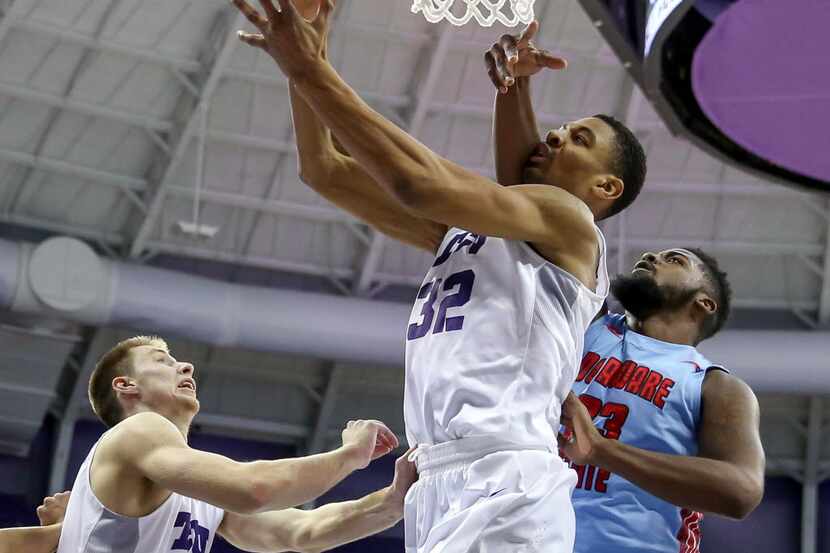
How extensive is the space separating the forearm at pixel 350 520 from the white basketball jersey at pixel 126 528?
20.8 inches

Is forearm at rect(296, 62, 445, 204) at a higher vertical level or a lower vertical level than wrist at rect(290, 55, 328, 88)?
lower

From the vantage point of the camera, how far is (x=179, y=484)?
5.09 metres

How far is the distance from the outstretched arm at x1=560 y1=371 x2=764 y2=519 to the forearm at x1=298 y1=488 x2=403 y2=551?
0.87 metres

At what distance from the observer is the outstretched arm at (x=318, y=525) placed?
5.30 meters

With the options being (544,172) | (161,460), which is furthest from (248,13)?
(161,460)

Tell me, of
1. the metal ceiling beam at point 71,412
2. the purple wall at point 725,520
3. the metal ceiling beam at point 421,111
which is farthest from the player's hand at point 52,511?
the purple wall at point 725,520

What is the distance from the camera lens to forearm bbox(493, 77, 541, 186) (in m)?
4.94

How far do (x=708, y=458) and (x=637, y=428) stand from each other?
37 cm

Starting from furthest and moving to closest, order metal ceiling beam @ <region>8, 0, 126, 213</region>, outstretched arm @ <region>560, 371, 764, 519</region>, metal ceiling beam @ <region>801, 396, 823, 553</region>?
1. metal ceiling beam @ <region>801, 396, 823, 553</region>
2. metal ceiling beam @ <region>8, 0, 126, 213</region>
3. outstretched arm @ <region>560, 371, 764, 519</region>

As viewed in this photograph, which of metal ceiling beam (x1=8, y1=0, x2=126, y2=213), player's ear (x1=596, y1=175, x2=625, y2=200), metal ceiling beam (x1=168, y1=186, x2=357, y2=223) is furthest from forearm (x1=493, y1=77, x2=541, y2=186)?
metal ceiling beam (x1=168, y1=186, x2=357, y2=223)

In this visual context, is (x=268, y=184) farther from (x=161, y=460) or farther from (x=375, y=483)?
(x=161, y=460)

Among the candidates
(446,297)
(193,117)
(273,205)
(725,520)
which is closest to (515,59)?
(446,297)

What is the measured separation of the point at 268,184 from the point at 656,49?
13.1m

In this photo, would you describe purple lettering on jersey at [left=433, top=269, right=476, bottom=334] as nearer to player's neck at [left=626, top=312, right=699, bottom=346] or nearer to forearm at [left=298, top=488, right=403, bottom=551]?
forearm at [left=298, top=488, right=403, bottom=551]
